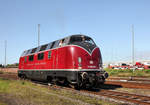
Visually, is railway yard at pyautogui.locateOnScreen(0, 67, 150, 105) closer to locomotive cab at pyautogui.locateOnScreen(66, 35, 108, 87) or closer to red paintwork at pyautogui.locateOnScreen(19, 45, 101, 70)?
locomotive cab at pyautogui.locateOnScreen(66, 35, 108, 87)

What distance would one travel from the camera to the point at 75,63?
11.8 m

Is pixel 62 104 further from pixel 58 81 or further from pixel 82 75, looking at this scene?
pixel 58 81

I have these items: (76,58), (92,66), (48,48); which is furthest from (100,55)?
(48,48)

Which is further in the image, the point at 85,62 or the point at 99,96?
the point at 85,62

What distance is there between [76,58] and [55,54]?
266cm

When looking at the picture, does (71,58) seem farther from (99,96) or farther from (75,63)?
(99,96)

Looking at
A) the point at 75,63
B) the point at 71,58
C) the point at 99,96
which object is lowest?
the point at 99,96

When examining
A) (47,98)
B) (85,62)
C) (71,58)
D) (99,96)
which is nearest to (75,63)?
(71,58)

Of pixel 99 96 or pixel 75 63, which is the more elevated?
pixel 75 63

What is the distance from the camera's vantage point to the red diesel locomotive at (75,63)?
11.8 meters

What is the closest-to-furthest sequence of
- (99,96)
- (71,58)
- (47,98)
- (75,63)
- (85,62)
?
(47,98)
(99,96)
(75,63)
(71,58)
(85,62)

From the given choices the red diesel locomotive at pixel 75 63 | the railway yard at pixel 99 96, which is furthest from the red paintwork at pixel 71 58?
the railway yard at pixel 99 96

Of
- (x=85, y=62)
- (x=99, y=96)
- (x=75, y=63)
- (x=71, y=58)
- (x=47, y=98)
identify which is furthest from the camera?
(x=85, y=62)

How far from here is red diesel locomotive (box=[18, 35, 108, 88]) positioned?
38.6 feet
